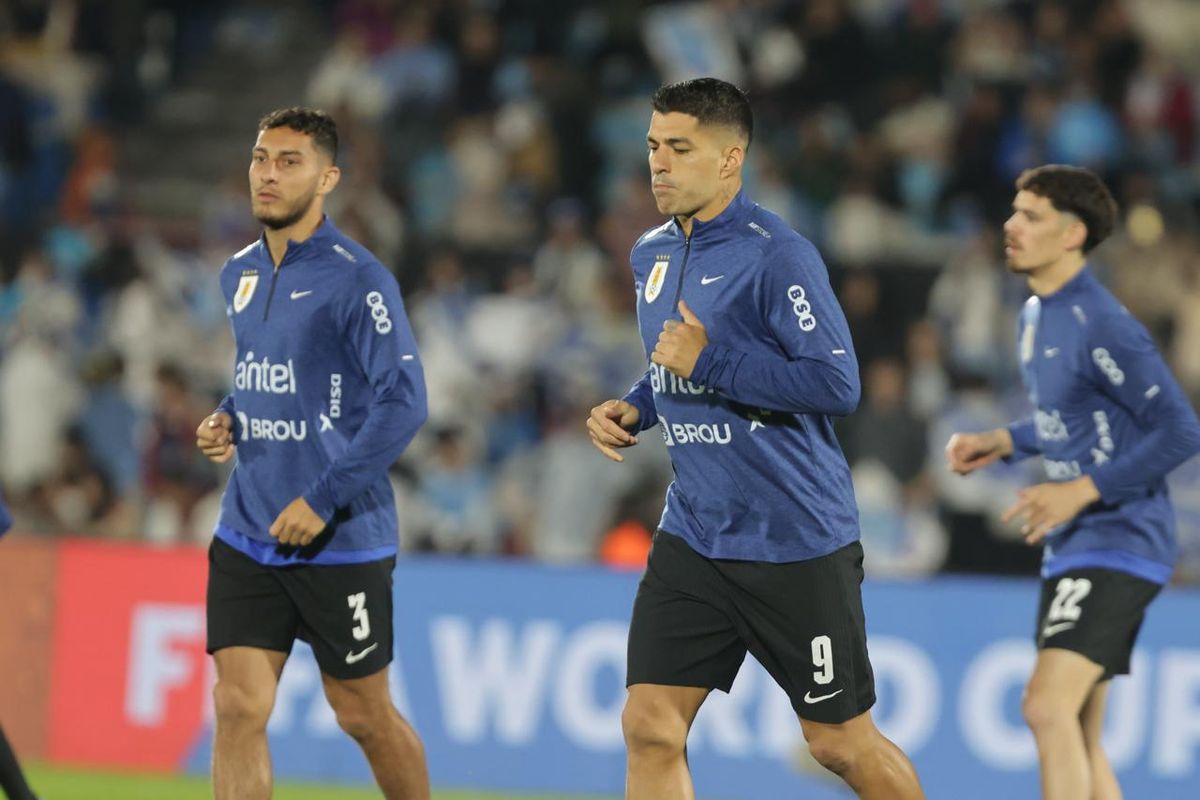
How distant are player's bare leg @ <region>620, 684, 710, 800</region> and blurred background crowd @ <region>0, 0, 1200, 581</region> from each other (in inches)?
243

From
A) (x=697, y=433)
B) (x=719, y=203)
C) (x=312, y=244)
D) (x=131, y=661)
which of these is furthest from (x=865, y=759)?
(x=131, y=661)

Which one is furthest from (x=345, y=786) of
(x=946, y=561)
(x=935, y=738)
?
(x=946, y=561)

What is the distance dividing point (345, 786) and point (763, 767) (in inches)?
87.5

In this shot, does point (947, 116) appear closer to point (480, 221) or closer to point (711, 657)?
point (480, 221)

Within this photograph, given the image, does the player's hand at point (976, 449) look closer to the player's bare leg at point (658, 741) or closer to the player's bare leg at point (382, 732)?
the player's bare leg at point (658, 741)

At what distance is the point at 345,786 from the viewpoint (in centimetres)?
1042

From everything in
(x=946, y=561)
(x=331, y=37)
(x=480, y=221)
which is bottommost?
(x=946, y=561)

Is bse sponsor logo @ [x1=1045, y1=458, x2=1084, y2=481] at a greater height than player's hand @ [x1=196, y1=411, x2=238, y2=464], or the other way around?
player's hand @ [x1=196, y1=411, x2=238, y2=464]

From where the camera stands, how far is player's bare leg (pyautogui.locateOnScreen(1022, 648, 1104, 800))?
727 cm

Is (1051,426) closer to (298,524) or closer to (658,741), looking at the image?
(658,741)

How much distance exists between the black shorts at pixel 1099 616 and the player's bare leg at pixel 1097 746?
0.18 meters

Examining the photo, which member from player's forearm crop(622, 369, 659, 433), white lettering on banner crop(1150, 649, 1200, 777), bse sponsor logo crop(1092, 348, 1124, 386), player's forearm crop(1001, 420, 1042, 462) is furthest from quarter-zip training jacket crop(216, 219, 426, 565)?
white lettering on banner crop(1150, 649, 1200, 777)

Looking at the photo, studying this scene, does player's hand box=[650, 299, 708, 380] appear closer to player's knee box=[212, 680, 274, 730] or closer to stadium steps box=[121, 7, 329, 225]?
player's knee box=[212, 680, 274, 730]

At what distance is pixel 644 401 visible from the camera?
266 inches
